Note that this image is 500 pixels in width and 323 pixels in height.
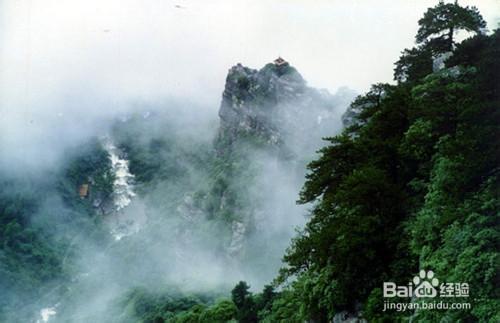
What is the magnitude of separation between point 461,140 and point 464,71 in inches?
339

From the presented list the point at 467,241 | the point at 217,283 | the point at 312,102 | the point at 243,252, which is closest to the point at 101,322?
the point at 217,283

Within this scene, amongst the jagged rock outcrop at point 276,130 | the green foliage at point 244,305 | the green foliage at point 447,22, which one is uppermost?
the jagged rock outcrop at point 276,130

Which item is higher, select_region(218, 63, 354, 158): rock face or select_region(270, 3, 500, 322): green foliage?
select_region(218, 63, 354, 158): rock face

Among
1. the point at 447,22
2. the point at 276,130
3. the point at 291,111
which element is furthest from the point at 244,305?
the point at 291,111

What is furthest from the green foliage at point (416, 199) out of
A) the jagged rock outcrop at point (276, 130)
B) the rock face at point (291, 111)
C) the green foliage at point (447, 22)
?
the rock face at point (291, 111)

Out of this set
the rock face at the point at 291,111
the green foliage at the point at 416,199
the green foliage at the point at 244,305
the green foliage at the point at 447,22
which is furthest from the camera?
the rock face at the point at 291,111

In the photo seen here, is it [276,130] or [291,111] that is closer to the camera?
[276,130]

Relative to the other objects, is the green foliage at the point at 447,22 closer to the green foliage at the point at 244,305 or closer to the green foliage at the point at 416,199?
→ the green foliage at the point at 416,199

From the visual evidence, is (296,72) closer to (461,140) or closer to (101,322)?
(101,322)

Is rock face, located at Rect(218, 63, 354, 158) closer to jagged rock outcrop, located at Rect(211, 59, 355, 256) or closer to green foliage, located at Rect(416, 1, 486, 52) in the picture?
jagged rock outcrop, located at Rect(211, 59, 355, 256)

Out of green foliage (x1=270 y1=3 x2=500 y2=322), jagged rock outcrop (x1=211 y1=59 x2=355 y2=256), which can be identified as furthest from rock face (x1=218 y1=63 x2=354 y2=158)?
green foliage (x1=270 y1=3 x2=500 y2=322)

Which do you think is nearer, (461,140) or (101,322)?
(461,140)

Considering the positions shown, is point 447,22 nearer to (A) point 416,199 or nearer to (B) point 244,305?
(A) point 416,199

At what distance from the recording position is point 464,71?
28.8 meters
